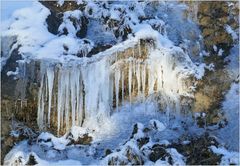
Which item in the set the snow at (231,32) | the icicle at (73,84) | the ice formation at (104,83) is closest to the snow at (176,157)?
the ice formation at (104,83)

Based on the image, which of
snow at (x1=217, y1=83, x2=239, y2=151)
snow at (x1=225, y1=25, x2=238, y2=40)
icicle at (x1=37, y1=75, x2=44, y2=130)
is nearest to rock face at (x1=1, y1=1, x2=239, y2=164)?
icicle at (x1=37, y1=75, x2=44, y2=130)

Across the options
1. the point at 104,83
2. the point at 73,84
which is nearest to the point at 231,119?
the point at 104,83

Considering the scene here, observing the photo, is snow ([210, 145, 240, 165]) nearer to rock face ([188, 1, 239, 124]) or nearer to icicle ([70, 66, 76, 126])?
rock face ([188, 1, 239, 124])

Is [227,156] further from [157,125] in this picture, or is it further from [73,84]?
[73,84]

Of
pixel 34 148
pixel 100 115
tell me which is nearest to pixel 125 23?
pixel 100 115

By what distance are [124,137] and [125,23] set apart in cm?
224

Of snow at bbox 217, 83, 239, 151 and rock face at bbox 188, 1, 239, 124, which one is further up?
rock face at bbox 188, 1, 239, 124

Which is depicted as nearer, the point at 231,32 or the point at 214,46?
the point at 214,46

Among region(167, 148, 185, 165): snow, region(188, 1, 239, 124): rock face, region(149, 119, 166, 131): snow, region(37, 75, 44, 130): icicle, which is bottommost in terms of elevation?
region(167, 148, 185, 165): snow

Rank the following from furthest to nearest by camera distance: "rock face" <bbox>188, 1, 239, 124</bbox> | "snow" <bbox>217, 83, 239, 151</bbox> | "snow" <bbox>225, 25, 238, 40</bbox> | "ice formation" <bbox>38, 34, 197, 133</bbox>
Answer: "snow" <bbox>225, 25, 238, 40</bbox>, "rock face" <bbox>188, 1, 239, 124</bbox>, "ice formation" <bbox>38, 34, 197, 133</bbox>, "snow" <bbox>217, 83, 239, 151</bbox>

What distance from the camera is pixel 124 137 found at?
9.98 metres

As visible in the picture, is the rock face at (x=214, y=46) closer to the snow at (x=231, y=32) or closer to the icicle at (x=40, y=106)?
the snow at (x=231, y=32)

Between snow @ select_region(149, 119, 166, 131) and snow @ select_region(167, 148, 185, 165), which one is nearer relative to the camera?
snow @ select_region(167, 148, 185, 165)

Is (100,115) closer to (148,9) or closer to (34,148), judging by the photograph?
(34,148)
